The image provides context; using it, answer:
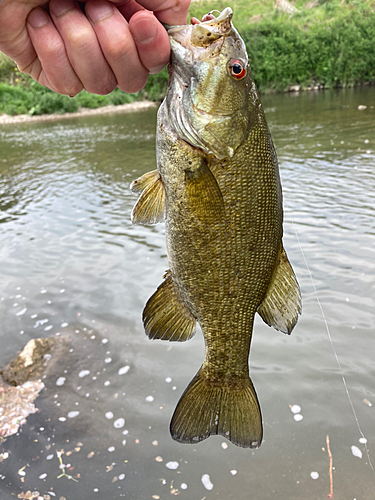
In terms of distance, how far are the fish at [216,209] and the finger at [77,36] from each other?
34 centimetres

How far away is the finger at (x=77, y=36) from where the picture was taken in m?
1.69

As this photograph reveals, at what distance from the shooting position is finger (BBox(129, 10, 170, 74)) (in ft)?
5.33

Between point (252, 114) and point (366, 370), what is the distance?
3825 mm

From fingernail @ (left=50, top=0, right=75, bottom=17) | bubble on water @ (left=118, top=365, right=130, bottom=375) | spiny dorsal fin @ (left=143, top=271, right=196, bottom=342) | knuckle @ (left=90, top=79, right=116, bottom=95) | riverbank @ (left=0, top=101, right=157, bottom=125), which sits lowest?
bubble on water @ (left=118, top=365, right=130, bottom=375)

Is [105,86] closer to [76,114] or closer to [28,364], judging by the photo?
[28,364]

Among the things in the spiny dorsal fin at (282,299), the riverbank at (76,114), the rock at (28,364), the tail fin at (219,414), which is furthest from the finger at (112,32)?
the riverbank at (76,114)

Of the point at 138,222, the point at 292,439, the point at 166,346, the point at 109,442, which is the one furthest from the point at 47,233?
the point at 138,222

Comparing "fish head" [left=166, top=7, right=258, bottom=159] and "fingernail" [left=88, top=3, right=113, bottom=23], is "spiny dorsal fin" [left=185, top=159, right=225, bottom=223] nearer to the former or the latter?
"fish head" [left=166, top=7, right=258, bottom=159]

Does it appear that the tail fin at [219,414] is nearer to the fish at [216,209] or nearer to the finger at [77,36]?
the fish at [216,209]

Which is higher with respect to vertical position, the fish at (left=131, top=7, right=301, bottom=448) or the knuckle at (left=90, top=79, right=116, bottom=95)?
the knuckle at (left=90, top=79, right=116, bottom=95)

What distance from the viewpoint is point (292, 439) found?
155 inches

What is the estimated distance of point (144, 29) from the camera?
5.34 ft

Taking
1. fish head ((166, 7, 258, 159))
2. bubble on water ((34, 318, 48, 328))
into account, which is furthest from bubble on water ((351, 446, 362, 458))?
bubble on water ((34, 318, 48, 328))

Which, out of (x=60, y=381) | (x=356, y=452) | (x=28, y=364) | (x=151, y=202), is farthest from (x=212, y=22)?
(x=28, y=364)
